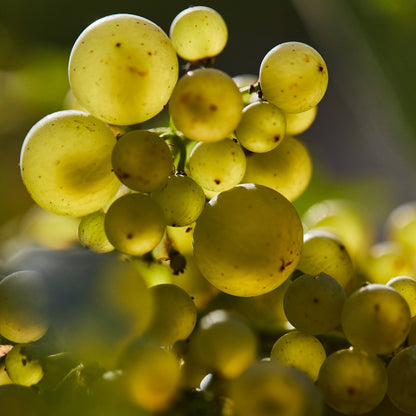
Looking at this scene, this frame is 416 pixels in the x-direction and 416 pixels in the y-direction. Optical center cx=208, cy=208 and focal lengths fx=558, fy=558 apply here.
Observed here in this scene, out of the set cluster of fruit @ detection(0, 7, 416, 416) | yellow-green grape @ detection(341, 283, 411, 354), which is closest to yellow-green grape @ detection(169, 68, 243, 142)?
cluster of fruit @ detection(0, 7, 416, 416)

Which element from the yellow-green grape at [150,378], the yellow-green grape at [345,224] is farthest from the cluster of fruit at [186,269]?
the yellow-green grape at [345,224]

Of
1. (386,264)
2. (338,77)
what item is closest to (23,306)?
(386,264)

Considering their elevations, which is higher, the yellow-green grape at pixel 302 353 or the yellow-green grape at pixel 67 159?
the yellow-green grape at pixel 67 159

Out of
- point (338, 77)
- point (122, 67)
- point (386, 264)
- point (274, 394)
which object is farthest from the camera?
point (338, 77)

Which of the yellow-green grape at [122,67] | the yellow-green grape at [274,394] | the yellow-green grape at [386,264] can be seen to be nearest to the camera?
the yellow-green grape at [274,394]

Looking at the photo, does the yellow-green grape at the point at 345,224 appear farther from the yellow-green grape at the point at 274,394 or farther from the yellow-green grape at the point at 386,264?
the yellow-green grape at the point at 274,394

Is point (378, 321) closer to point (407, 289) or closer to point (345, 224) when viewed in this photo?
point (407, 289)

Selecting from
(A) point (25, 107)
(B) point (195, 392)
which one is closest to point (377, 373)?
(B) point (195, 392)
